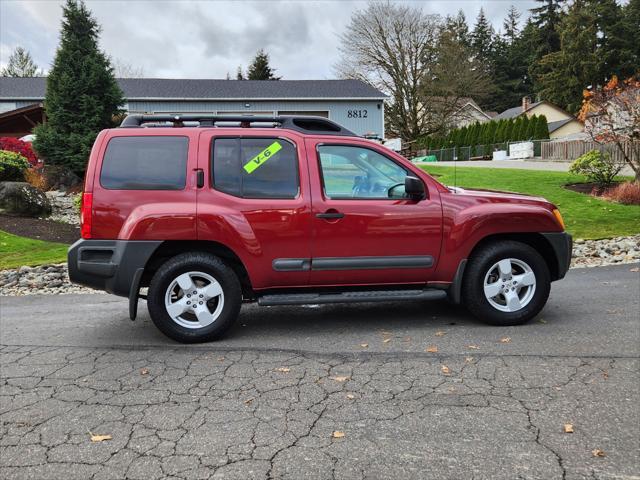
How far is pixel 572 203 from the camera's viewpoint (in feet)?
48.4

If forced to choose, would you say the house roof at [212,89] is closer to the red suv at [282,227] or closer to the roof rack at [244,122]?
the roof rack at [244,122]

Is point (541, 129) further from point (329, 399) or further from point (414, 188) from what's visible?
point (329, 399)

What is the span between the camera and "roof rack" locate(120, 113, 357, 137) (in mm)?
5211

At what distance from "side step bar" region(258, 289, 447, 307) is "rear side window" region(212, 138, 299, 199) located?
0.93 m

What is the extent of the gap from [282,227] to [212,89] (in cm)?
3002

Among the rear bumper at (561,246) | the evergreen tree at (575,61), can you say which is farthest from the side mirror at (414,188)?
the evergreen tree at (575,61)

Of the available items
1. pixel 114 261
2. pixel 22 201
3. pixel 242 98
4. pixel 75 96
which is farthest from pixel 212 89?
pixel 114 261

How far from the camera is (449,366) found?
4.30 m

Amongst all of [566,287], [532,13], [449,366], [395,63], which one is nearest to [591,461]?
[449,366]

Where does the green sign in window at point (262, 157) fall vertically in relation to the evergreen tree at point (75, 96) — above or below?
below

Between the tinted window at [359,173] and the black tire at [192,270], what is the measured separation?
1283 millimetres

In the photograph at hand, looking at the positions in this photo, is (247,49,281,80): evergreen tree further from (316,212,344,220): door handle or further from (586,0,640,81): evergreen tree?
(316,212,344,220): door handle

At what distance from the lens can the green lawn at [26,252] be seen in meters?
9.91

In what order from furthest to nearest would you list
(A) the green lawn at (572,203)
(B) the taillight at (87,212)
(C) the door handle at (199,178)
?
(A) the green lawn at (572,203) → (C) the door handle at (199,178) → (B) the taillight at (87,212)
